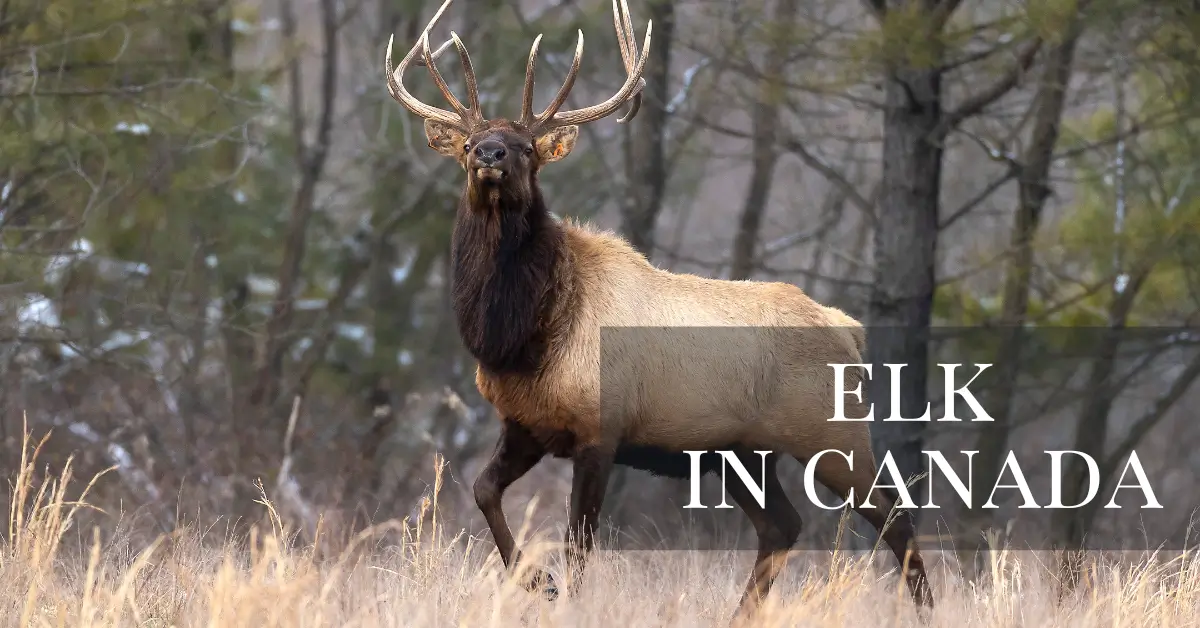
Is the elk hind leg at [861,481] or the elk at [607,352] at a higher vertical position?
the elk at [607,352]

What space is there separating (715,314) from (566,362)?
818 millimetres

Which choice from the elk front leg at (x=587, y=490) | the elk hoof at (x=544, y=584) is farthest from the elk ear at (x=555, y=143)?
the elk hoof at (x=544, y=584)

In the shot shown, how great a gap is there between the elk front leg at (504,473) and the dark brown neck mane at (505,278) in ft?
0.90

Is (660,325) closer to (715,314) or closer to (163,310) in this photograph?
(715,314)

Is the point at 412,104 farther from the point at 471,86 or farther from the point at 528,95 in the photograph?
the point at 528,95

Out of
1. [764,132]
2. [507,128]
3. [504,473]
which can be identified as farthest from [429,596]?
[764,132]

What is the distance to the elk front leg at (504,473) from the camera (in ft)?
21.0

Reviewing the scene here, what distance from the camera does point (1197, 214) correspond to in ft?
33.6

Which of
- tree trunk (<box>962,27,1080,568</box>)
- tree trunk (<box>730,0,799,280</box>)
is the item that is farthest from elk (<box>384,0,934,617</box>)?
tree trunk (<box>962,27,1080,568</box>)

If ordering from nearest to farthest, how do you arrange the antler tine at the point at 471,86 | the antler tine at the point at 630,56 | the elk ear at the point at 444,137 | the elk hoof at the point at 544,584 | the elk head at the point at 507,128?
1. the elk hoof at the point at 544,584
2. the elk head at the point at 507,128
3. the antler tine at the point at 471,86
4. the elk ear at the point at 444,137
5. the antler tine at the point at 630,56

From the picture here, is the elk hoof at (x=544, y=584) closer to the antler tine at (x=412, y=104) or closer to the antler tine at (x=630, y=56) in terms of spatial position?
the antler tine at (x=412, y=104)

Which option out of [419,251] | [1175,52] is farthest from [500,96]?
[1175,52]

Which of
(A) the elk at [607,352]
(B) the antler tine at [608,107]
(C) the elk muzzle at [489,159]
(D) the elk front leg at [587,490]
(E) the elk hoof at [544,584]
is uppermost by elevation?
(B) the antler tine at [608,107]

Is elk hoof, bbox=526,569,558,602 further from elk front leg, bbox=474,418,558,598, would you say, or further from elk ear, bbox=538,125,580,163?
elk ear, bbox=538,125,580,163
